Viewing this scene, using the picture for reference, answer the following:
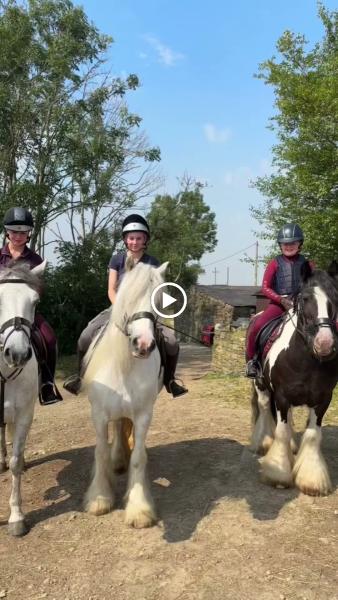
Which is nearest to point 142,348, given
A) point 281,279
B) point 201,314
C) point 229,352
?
point 281,279

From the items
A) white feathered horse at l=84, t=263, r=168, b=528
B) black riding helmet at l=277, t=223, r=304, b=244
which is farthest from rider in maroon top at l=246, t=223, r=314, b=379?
white feathered horse at l=84, t=263, r=168, b=528

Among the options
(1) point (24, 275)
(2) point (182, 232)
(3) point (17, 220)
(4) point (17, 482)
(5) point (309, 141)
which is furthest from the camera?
(2) point (182, 232)

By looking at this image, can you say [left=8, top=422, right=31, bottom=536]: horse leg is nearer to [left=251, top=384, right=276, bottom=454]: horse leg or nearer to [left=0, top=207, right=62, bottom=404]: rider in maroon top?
[left=0, top=207, right=62, bottom=404]: rider in maroon top

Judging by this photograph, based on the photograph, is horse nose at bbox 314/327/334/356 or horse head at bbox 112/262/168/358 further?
horse nose at bbox 314/327/334/356

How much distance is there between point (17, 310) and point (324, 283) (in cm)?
262

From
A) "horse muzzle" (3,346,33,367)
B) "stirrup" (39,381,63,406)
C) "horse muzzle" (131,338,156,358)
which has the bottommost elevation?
"stirrup" (39,381,63,406)

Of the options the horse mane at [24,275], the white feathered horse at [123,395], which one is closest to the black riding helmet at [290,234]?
the white feathered horse at [123,395]

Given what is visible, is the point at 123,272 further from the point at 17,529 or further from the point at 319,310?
the point at 17,529

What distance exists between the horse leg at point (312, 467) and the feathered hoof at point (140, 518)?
59.5 inches

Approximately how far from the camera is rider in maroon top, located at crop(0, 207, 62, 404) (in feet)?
14.4

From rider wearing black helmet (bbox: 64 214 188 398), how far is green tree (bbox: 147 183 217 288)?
15863 millimetres

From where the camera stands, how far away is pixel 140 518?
12.5ft

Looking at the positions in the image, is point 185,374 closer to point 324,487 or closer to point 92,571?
point 324,487

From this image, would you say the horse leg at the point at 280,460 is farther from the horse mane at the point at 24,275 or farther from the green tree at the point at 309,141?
the green tree at the point at 309,141
